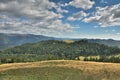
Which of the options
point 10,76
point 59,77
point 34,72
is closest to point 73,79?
point 59,77

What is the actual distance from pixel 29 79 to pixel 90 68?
18.1 metres

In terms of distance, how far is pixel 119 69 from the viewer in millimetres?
57719

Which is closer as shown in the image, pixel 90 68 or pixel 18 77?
pixel 18 77

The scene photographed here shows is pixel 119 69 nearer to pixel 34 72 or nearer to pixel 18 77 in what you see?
pixel 34 72

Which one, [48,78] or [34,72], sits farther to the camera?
[34,72]

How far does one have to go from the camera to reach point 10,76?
51.4 m

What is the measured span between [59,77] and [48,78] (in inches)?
104

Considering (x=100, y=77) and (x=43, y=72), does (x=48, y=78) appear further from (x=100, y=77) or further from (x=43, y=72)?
(x=100, y=77)

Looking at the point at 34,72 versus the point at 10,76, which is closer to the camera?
the point at 10,76

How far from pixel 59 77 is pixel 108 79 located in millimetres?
11276

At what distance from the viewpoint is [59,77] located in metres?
50.6

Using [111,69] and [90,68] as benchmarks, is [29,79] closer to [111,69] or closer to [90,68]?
[90,68]

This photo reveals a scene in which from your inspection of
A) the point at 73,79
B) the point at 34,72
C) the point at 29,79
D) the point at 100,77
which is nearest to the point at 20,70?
the point at 34,72

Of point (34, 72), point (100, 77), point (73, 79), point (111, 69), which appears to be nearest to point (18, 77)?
point (34, 72)
